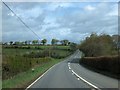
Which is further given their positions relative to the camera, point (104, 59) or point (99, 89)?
point (104, 59)

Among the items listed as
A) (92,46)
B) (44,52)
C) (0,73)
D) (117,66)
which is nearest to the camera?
(0,73)

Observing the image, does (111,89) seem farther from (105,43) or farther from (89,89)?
(105,43)

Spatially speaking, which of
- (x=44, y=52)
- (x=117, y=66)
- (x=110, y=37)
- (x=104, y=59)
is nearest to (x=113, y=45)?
(x=110, y=37)

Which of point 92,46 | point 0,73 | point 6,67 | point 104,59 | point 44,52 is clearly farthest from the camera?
point 44,52

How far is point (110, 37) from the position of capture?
108562 millimetres

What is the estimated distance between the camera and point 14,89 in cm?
1994

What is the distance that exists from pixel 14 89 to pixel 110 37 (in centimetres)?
9076

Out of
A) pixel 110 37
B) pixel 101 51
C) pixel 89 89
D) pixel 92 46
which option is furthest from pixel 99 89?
pixel 110 37

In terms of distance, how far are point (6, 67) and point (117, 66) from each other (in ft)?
35.7

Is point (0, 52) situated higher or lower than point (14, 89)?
higher

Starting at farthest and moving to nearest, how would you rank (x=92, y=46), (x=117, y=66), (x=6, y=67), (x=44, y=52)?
(x=44, y=52)
(x=92, y=46)
(x=117, y=66)
(x=6, y=67)

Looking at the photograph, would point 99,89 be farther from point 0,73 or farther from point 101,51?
point 101,51

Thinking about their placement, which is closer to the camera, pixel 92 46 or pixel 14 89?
pixel 14 89

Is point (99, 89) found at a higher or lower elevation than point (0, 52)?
lower
